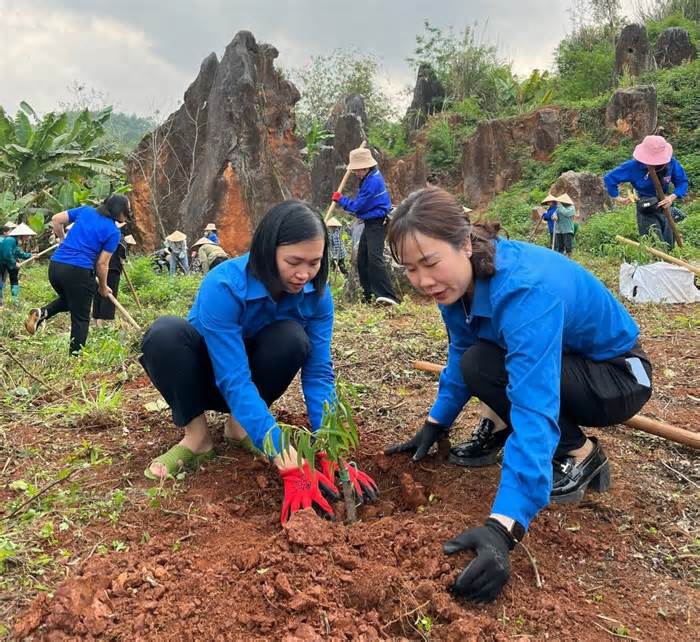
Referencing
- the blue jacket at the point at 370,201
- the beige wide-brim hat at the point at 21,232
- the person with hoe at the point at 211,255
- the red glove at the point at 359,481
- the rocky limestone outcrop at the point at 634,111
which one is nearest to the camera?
the red glove at the point at 359,481

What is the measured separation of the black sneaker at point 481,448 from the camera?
8.09 feet

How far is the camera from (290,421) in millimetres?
2898

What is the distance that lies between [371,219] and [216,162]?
8194 mm

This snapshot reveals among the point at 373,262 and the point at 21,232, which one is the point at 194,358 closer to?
the point at 373,262

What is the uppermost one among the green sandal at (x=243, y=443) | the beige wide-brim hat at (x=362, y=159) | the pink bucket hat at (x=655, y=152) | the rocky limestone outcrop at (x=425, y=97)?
the rocky limestone outcrop at (x=425, y=97)

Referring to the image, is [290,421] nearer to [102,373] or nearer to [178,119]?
[102,373]

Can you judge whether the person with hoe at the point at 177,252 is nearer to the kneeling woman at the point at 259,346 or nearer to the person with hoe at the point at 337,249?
the person with hoe at the point at 337,249

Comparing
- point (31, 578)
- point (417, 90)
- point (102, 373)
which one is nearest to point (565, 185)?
point (417, 90)

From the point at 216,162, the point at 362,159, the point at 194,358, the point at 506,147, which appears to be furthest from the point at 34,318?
the point at 506,147

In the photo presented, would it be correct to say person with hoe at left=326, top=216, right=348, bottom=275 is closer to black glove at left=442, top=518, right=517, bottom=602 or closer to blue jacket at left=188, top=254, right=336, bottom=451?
blue jacket at left=188, top=254, right=336, bottom=451

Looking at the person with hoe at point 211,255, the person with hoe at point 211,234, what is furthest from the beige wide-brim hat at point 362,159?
the person with hoe at point 211,234

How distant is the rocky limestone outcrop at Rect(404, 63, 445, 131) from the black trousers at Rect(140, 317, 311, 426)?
21213 mm

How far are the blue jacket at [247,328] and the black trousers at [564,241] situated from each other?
9.28m

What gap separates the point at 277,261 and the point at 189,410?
2.43 feet
